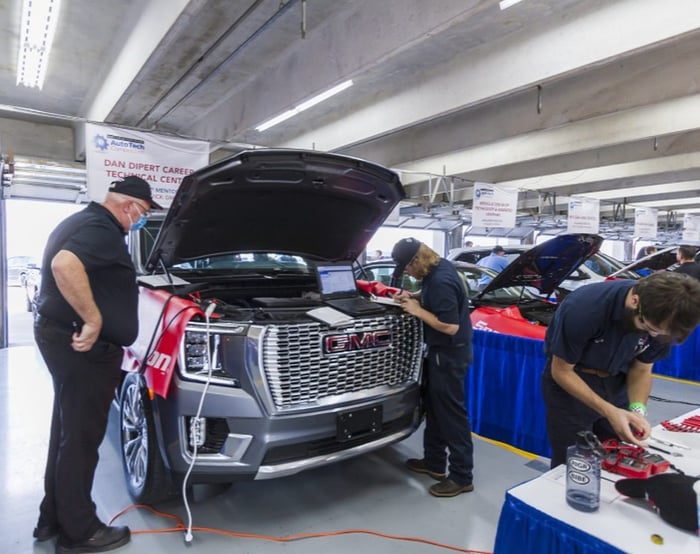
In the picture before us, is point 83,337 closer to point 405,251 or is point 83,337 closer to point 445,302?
point 405,251

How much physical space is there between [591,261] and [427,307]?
658cm

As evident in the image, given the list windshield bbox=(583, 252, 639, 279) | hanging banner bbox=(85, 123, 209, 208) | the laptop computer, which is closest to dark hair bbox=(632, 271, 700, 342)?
the laptop computer

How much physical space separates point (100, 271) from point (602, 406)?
A: 2360mm

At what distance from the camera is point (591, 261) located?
820 centimetres

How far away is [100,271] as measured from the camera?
222 cm

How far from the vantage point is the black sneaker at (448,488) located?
289cm

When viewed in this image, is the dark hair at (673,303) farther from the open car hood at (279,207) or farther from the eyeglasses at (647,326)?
the open car hood at (279,207)

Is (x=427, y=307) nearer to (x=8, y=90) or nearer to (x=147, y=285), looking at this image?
(x=147, y=285)

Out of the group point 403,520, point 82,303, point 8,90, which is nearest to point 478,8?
point 82,303

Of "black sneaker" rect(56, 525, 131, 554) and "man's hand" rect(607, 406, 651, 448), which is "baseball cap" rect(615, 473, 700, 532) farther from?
"black sneaker" rect(56, 525, 131, 554)

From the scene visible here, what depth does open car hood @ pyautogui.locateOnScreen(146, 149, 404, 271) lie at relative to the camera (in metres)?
2.64

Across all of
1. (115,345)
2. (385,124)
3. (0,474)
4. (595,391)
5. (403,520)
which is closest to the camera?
(595,391)

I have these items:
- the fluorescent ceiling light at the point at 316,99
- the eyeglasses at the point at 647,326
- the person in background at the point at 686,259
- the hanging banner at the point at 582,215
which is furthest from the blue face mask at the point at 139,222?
the hanging banner at the point at 582,215

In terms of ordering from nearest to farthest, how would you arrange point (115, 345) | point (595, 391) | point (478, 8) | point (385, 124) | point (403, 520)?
point (595, 391), point (115, 345), point (403, 520), point (478, 8), point (385, 124)
